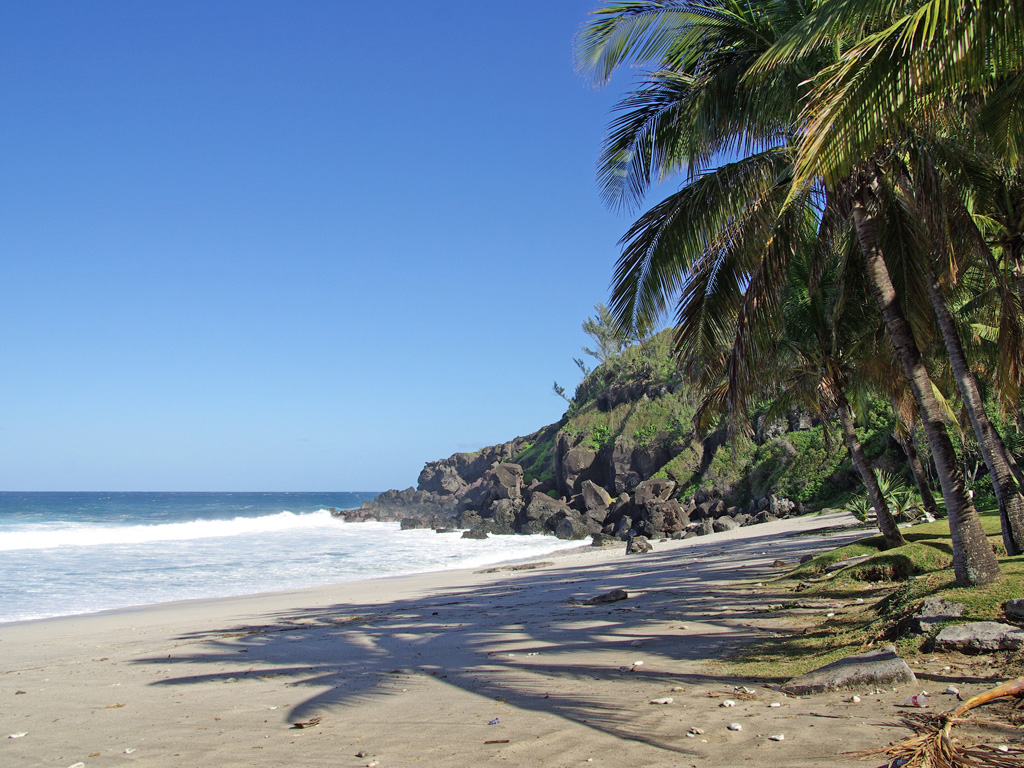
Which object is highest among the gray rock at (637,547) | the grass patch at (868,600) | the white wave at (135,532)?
the grass patch at (868,600)

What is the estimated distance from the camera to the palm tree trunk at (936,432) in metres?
6.74

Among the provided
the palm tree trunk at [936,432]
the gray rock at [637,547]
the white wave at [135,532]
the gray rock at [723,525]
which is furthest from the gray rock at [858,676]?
the white wave at [135,532]

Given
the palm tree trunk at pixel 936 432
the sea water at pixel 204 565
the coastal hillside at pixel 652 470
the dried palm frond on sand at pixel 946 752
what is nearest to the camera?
the dried palm frond on sand at pixel 946 752

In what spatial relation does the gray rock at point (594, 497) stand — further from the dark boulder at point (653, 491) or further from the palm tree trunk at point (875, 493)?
the palm tree trunk at point (875, 493)

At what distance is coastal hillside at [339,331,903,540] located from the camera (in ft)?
98.6

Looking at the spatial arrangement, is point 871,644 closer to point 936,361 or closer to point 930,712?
point 930,712

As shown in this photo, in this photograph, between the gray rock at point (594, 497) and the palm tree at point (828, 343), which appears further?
the gray rock at point (594, 497)

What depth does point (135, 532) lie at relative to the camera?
50.0 meters

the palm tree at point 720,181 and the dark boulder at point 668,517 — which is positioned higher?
the palm tree at point 720,181

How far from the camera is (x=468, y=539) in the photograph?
36156 millimetres

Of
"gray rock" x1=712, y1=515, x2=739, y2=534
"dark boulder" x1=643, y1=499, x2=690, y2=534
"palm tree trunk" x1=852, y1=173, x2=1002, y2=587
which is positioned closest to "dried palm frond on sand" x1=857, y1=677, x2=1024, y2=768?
"palm tree trunk" x1=852, y1=173, x2=1002, y2=587

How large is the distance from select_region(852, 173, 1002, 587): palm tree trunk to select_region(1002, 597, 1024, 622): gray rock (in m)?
1.27

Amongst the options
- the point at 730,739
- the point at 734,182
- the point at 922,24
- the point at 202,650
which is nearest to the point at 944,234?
the point at 734,182

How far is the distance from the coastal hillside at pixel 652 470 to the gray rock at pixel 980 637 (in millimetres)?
15113
